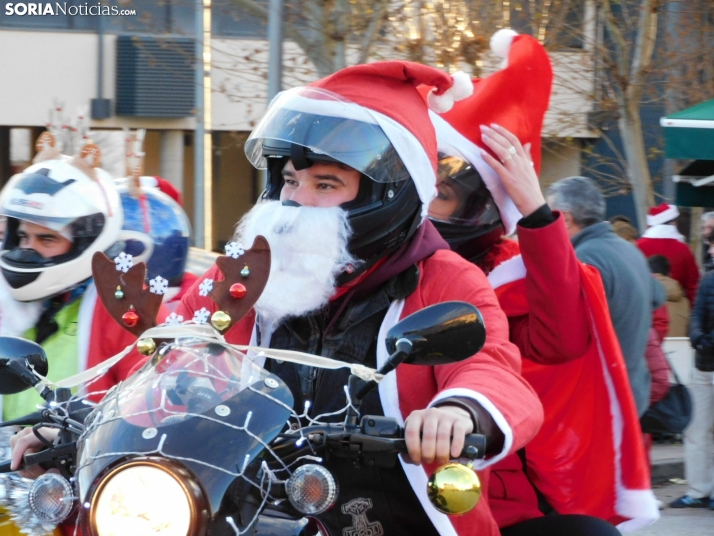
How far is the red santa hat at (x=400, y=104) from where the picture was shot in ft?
9.02

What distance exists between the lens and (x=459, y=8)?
9.78 m

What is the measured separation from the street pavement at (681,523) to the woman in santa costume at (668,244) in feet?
7.08

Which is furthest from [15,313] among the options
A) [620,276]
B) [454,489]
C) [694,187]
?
[694,187]

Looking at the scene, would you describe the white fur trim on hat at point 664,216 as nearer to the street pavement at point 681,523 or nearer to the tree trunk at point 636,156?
the tree trunk at point 636,156

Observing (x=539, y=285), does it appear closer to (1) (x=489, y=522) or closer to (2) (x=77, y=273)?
(1) (x=489, y=522)

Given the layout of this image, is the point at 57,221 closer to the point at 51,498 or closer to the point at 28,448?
the point at 28,448

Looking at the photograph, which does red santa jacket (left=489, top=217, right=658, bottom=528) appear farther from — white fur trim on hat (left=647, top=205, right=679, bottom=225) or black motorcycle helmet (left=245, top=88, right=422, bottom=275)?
white fur trim on hat (left=647, top=205, right=679, bottom=225)

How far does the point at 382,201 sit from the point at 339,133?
0.19 m

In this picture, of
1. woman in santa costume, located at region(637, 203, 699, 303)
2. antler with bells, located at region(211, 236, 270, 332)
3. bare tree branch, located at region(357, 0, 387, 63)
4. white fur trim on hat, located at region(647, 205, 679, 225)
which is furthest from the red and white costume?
white fur trim on hat, located at region(647, 205, 679, 225)

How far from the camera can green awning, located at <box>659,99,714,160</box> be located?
8336mm

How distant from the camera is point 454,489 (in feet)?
6.05

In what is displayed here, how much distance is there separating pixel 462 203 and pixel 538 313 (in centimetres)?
46

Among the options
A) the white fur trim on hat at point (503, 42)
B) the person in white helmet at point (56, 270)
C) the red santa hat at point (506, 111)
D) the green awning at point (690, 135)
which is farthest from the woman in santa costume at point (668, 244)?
the person in white helmet at point (56, 270)

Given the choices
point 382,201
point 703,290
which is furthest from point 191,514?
point 703,290
